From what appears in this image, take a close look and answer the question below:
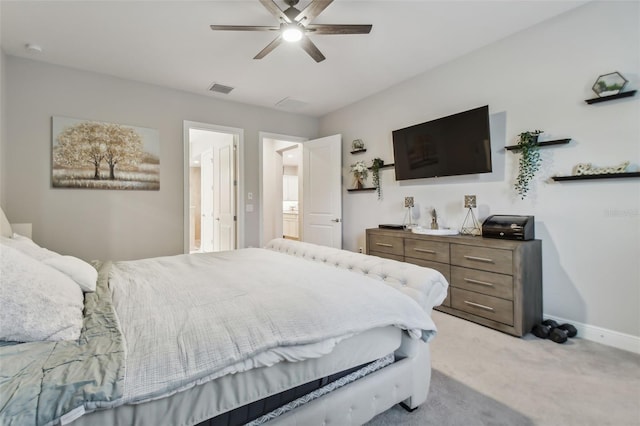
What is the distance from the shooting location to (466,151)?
10.0 ft

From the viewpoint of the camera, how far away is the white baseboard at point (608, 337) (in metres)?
2.18

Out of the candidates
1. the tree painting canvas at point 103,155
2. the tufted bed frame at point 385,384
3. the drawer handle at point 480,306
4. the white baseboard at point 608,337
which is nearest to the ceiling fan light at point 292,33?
the tufted bed frame at point 385,384

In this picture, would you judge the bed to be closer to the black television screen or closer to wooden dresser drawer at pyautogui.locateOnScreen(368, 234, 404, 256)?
wooden dresser drawer at pyautogui.locateOnScreen(368, 234, 404, 256)

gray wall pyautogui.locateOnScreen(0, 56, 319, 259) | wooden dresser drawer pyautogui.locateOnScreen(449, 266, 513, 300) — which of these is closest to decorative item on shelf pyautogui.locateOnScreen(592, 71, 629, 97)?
wooden dresser drawer pyautogui.locateOnScreen(449, 266, 513, 300)

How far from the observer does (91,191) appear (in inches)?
133

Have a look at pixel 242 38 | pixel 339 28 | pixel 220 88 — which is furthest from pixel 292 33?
pixel 220 88

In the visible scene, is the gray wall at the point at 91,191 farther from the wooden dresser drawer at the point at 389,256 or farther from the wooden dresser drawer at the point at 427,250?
the wooden dresser drawer at the point at 427,250

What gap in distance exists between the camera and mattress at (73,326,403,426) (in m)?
0.82

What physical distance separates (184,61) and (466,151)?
124 inches

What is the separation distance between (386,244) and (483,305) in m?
1.21

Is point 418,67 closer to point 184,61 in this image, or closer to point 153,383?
point 184,61

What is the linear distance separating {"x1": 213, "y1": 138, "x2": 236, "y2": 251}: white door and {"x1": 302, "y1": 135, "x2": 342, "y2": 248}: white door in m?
1.22

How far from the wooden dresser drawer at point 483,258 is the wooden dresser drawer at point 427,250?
0.09m

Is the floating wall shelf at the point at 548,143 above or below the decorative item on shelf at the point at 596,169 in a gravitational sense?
above
